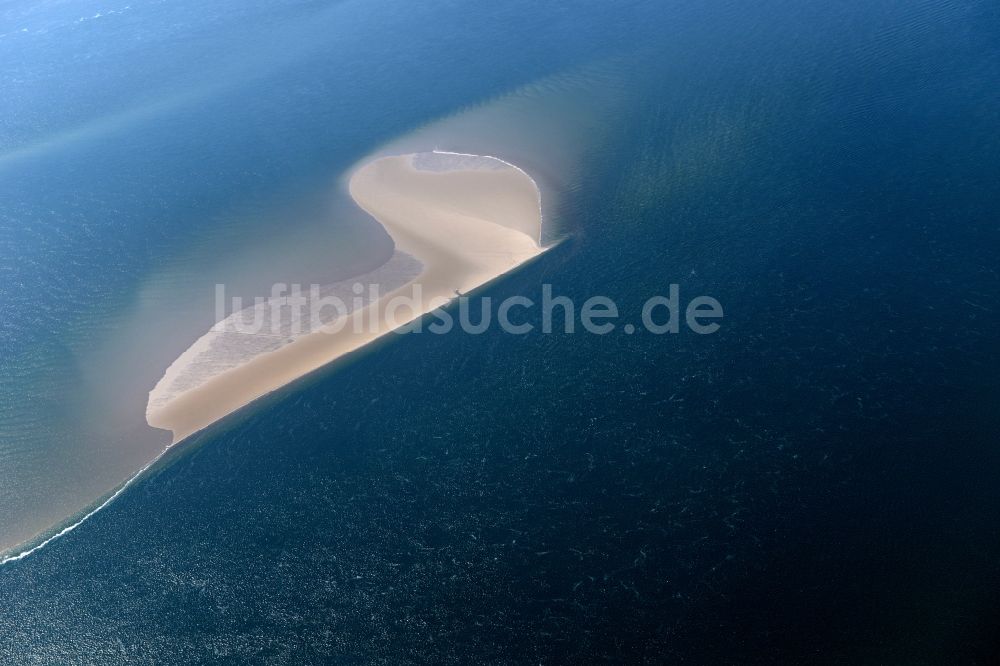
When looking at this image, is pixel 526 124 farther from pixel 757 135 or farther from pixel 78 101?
pixel 78 101

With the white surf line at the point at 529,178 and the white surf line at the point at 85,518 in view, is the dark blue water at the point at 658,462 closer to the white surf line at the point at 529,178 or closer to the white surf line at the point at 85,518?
the white surf line at the point at 85,518

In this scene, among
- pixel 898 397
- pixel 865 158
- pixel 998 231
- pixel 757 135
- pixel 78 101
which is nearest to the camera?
pixel 898 397

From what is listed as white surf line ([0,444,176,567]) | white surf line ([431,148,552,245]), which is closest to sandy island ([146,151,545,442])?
white surf line ([431,148,552,245])

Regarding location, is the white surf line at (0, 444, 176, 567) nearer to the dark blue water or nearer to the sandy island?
the dark blue water

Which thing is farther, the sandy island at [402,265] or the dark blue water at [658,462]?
the sandy island at [402,265]

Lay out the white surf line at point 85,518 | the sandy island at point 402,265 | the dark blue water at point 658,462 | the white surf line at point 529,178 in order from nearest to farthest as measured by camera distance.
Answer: the dark blue water at point 658,462 → the white surf line at point 85,518 → the sandy island at point 402,265 → the white surf line at point 529,178

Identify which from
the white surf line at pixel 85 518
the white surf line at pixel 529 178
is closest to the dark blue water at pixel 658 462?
the white surf line at pixel 85 518

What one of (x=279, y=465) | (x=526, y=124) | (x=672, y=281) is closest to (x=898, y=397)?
(x=672, y=281)
